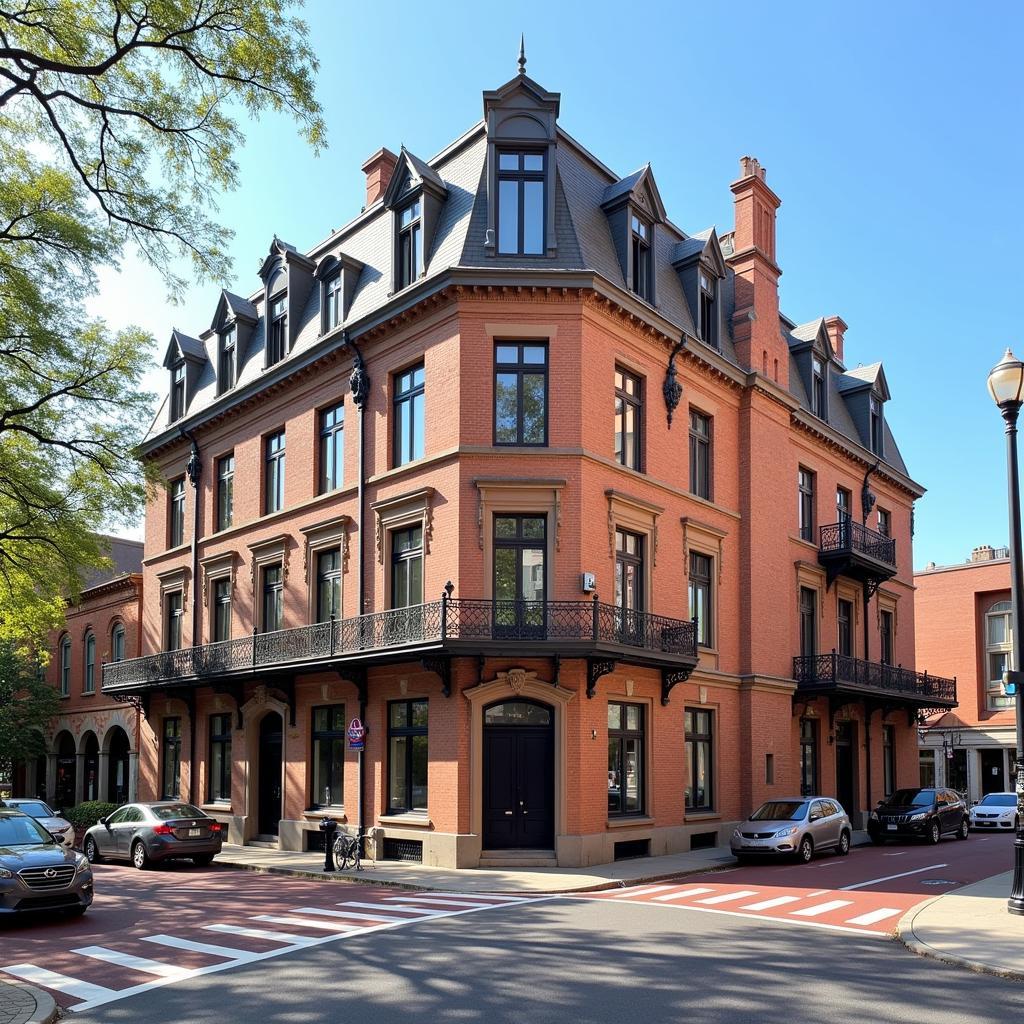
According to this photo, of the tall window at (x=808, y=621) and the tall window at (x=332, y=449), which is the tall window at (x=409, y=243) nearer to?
the tall window at (x=332, y=449)

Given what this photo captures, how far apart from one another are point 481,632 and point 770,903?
7.42m

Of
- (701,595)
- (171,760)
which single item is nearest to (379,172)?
(701,595)

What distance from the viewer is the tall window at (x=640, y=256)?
24.9 metres

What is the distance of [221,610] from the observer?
101ft

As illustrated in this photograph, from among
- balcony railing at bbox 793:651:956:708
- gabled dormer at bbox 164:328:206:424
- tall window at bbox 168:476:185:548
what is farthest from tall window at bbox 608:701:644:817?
gabled dormer at bbox 164:328:206:424

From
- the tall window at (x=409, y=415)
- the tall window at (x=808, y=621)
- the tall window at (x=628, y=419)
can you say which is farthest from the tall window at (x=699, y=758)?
the tall window at (x=409, y=415)

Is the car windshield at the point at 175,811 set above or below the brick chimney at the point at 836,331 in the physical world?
below

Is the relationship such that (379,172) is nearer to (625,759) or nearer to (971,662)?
(625,759)

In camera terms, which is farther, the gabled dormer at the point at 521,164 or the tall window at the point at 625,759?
the gabled dormer at the point at 521,164

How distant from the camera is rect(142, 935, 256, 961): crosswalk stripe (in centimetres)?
1203

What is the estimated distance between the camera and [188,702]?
3117cm

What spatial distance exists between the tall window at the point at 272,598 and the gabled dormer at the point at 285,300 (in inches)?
226

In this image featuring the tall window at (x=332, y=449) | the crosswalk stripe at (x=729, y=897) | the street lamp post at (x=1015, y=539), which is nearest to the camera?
the street lamp post at (x=1015, y=539)

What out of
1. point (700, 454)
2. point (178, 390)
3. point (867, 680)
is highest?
point (178, 390)
